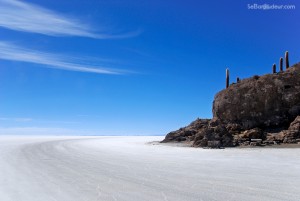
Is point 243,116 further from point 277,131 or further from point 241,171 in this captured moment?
point 241,171

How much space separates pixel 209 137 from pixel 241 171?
16.3 metres

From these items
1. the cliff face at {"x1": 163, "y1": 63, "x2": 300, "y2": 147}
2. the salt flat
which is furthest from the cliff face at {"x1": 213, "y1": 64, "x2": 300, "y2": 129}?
the salt flat

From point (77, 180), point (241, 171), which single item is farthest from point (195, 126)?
point (77, 180)

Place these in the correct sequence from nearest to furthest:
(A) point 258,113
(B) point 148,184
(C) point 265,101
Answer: (B) point 148,184, (C) point 265,101, (A) point 258,113

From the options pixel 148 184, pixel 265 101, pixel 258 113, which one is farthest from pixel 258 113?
pixel 148 184

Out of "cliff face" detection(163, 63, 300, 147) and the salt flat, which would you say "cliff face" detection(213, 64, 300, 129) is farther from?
the salt flat

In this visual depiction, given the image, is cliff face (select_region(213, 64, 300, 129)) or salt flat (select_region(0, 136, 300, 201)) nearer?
salt flat (select_region(0, 136, 300, 201))

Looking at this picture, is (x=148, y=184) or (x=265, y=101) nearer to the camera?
(x=148, y=184)

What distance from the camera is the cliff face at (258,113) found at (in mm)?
28984

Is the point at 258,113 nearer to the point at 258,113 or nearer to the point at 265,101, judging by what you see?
the point at 258,113

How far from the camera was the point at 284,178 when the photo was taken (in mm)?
11414

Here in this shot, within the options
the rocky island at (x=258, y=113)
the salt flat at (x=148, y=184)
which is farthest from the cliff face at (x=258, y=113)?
the salt flat at (x=148, y=184)

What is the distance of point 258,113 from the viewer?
32500 mm

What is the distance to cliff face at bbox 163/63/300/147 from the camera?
29.0 meters
